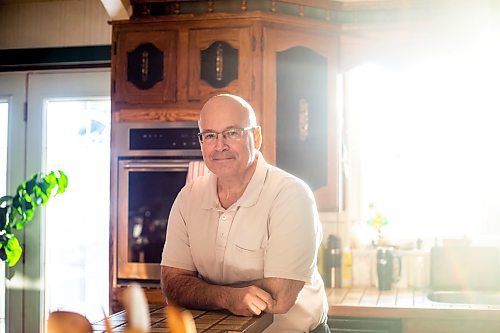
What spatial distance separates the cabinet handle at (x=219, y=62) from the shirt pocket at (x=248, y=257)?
1775 millimetres

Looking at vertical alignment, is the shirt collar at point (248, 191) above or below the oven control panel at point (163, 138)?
below

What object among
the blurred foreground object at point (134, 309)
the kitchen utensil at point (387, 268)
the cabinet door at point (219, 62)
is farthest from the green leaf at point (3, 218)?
the blurred foreground object at point (134, 309)

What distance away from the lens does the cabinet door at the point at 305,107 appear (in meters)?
3.64

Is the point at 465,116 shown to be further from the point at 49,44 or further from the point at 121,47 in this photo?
the point at 49,44

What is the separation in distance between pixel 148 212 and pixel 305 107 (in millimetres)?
975

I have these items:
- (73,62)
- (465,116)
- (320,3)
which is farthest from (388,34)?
(73,62)

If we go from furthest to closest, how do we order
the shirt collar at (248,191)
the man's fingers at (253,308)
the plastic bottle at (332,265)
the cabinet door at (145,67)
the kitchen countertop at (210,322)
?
the plastic bottle at (332,265) → the cabinet door at (145,67) → the shirt collar at (248,191) → the man's fingers at (253,308) → the kitchen countertop at (210,322)

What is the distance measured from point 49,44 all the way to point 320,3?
1815 mm

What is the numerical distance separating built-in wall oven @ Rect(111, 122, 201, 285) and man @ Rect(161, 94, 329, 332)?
1478mm

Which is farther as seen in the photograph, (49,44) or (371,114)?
(49,44)

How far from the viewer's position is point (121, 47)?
12.4ft

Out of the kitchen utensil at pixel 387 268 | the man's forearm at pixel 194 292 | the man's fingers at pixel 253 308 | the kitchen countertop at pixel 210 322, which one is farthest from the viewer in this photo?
the kitchen utensil at pixel 387 268

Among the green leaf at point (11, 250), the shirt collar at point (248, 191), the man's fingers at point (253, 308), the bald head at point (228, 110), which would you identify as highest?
the bald head at point (228, 110)

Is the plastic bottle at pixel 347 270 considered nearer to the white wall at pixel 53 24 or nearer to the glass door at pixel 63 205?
the glass door at pixel 63 205
